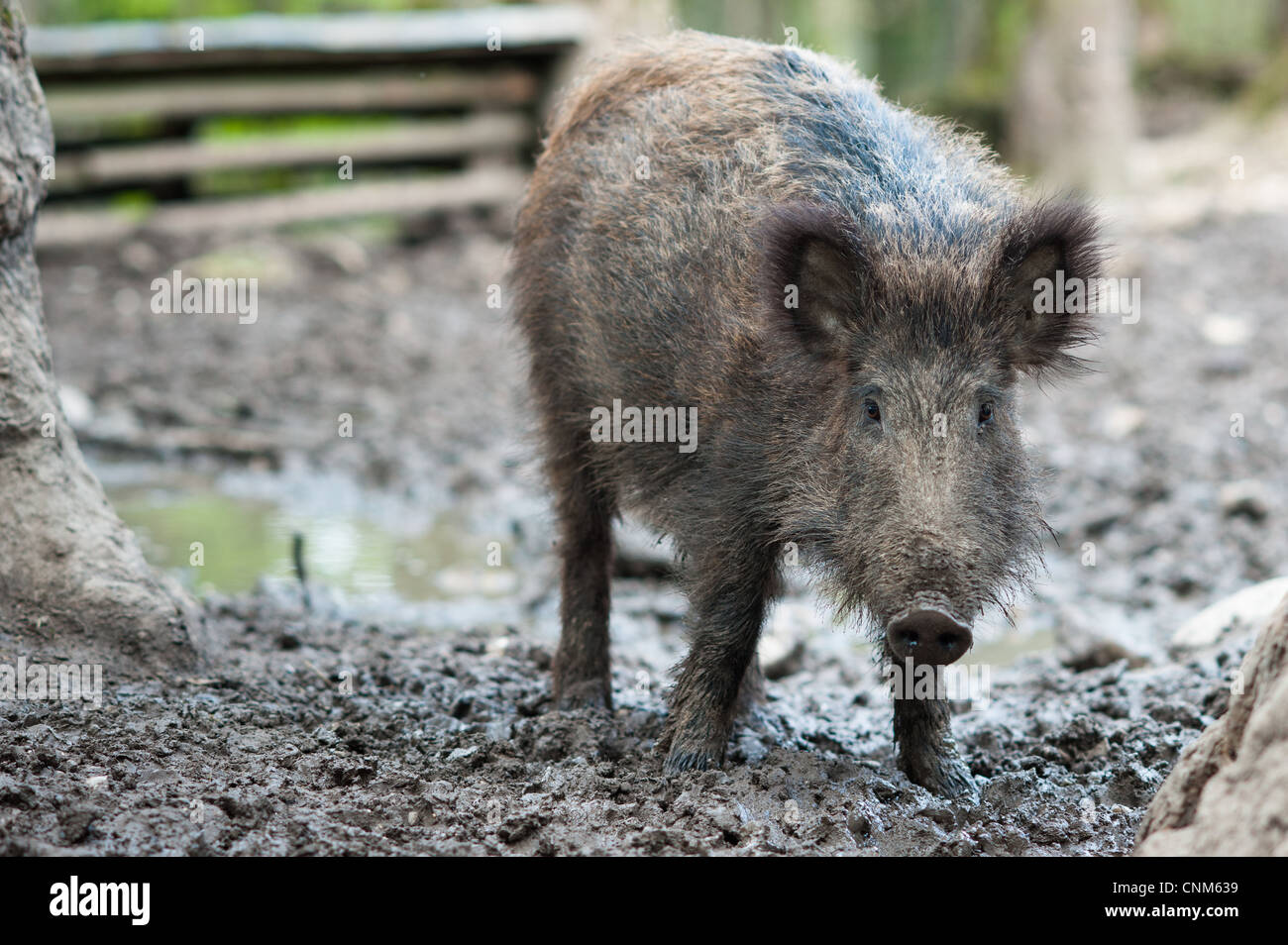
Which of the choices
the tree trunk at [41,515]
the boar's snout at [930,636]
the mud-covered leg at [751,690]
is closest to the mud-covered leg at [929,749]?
the mud-covered leg at [751,690]

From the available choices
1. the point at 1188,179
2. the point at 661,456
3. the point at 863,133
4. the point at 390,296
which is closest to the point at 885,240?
the point at 863,133

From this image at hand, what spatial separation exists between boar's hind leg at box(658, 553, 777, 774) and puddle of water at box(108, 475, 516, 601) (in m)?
2.60

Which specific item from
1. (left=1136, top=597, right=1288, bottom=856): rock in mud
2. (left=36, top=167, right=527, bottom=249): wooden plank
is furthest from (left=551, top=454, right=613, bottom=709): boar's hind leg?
(left=36, top=167, right=527, bottom=249): wooden plank

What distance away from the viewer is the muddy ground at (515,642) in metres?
3.41

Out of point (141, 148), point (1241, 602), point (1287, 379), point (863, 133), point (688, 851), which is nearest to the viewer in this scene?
point (688, 851)

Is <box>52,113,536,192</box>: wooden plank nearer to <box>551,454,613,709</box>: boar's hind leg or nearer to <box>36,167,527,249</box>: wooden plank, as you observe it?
<box>36,167,527,249</box>: wooden plank

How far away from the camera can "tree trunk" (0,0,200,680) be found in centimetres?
414

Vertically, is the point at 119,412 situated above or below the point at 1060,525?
above

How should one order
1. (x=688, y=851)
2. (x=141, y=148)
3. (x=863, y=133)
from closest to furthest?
(x=688, y=851)
(x=863, y=133)
(x=141, y=148)

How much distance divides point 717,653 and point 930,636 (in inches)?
37.3

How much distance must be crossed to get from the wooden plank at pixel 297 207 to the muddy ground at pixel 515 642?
1.14ft

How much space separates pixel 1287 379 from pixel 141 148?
1001 cm

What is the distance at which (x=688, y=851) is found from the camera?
324cm

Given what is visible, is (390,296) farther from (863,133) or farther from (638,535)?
(863,133)
